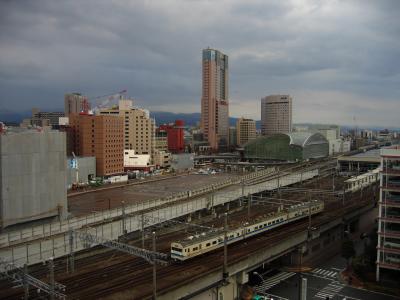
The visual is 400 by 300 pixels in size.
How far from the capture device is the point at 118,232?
33.2 m

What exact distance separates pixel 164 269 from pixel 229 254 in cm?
491

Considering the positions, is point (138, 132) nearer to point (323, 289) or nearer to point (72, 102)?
point (323, 289)

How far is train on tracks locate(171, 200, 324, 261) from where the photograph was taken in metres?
25.1

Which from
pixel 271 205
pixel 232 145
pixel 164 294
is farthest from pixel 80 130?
pixel 232 145

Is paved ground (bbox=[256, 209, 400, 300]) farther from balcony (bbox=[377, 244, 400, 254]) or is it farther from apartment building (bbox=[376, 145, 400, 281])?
balcony (bbox=[377, 244, 400, 254])

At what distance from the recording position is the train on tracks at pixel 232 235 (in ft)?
82.3

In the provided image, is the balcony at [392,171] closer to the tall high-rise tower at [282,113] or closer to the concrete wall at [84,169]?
the concrete wall at [84,169]

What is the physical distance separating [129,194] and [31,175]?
22872 mm

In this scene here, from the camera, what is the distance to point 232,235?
2877 cm

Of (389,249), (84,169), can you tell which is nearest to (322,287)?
(389,249)

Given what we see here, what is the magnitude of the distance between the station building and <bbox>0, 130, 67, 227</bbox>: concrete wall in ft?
247

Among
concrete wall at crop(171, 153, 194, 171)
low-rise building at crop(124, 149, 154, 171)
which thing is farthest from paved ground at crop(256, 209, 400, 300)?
concrete wall at crop(171, 153, 194, 171)

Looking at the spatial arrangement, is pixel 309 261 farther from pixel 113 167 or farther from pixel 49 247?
pixel 113 167

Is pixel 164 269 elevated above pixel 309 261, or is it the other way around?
pixel 164 269
